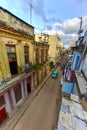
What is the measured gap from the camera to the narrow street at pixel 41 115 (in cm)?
794

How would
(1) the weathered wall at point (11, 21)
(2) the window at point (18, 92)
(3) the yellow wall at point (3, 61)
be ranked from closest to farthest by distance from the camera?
(1) the weathered wall at point (11, 21) → (3) the yellow wall at point (3, 61) → (2) the window at point (18, 92)

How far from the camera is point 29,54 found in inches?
464

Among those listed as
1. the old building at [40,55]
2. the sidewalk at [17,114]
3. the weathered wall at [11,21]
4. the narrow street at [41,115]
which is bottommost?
the narrow street at [41,115]

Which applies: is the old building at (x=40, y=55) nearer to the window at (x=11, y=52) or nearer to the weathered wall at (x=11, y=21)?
the weathered wall at (x=11, y=21)

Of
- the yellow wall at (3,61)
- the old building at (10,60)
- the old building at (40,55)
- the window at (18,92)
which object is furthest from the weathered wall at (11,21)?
the window at (18,92)

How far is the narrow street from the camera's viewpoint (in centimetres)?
794

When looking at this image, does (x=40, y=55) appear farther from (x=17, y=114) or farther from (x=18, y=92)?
(x=17, y=114)

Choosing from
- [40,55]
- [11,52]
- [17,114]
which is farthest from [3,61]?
[40,55]

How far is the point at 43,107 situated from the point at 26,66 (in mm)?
5853

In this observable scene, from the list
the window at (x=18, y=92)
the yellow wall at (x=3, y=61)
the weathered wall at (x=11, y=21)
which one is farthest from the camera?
the window at (x=18, y=92)

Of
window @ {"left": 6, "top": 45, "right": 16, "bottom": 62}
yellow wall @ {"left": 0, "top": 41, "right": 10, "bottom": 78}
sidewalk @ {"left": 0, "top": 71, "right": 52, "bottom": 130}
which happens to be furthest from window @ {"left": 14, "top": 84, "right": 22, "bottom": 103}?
window @ {"left": 6, "top": 45, "right": 16, "bottom": 62}

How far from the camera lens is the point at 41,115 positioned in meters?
9.27

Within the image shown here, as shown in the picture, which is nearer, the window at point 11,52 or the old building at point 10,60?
the old building at point 10,60

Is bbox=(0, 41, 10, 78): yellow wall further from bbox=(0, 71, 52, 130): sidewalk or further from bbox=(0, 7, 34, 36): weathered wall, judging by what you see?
bbox=(0, 71, 52, 130): sidewalk
